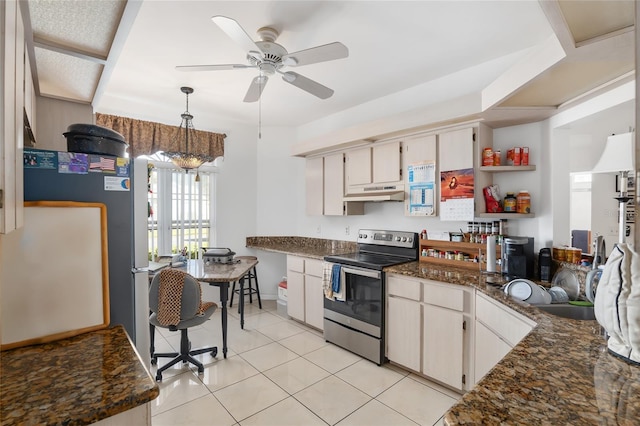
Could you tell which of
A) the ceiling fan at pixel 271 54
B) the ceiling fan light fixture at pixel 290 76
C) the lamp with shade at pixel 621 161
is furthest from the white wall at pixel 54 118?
the lamp with shade at pixel 621 161

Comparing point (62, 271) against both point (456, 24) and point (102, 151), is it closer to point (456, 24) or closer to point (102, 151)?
point (102, 151)

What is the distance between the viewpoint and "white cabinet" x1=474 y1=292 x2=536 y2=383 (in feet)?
5.67

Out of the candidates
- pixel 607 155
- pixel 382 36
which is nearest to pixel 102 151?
pixel 382 36

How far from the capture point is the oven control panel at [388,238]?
3.14 m

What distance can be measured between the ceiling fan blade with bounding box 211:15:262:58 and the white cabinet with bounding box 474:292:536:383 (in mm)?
2262

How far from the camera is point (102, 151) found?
1.40 m

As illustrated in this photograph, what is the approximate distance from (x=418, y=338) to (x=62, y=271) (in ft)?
7.98

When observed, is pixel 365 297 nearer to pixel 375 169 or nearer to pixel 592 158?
pixel 375 169

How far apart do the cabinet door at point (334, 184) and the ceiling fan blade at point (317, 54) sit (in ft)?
5.50

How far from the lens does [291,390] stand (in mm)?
2391

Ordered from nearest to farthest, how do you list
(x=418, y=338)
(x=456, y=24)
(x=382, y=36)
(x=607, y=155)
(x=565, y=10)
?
1. (x=565, y=10)
2. (x=607, y=155)
3. (x=456, y=24)
4. (x=382, y=36)
5. (x=418, y=338)

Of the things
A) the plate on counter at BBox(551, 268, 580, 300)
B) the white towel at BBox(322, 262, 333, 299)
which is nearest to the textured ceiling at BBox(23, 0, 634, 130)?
the plate on counter at BBox(551, 268, 580, 300)

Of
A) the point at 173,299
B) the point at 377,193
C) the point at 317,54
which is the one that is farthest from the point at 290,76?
the point at 173,299

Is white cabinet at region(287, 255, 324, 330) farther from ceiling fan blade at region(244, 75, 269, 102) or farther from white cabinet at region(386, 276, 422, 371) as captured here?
ceiling fan blade at region(244, 75, 269, 102)
